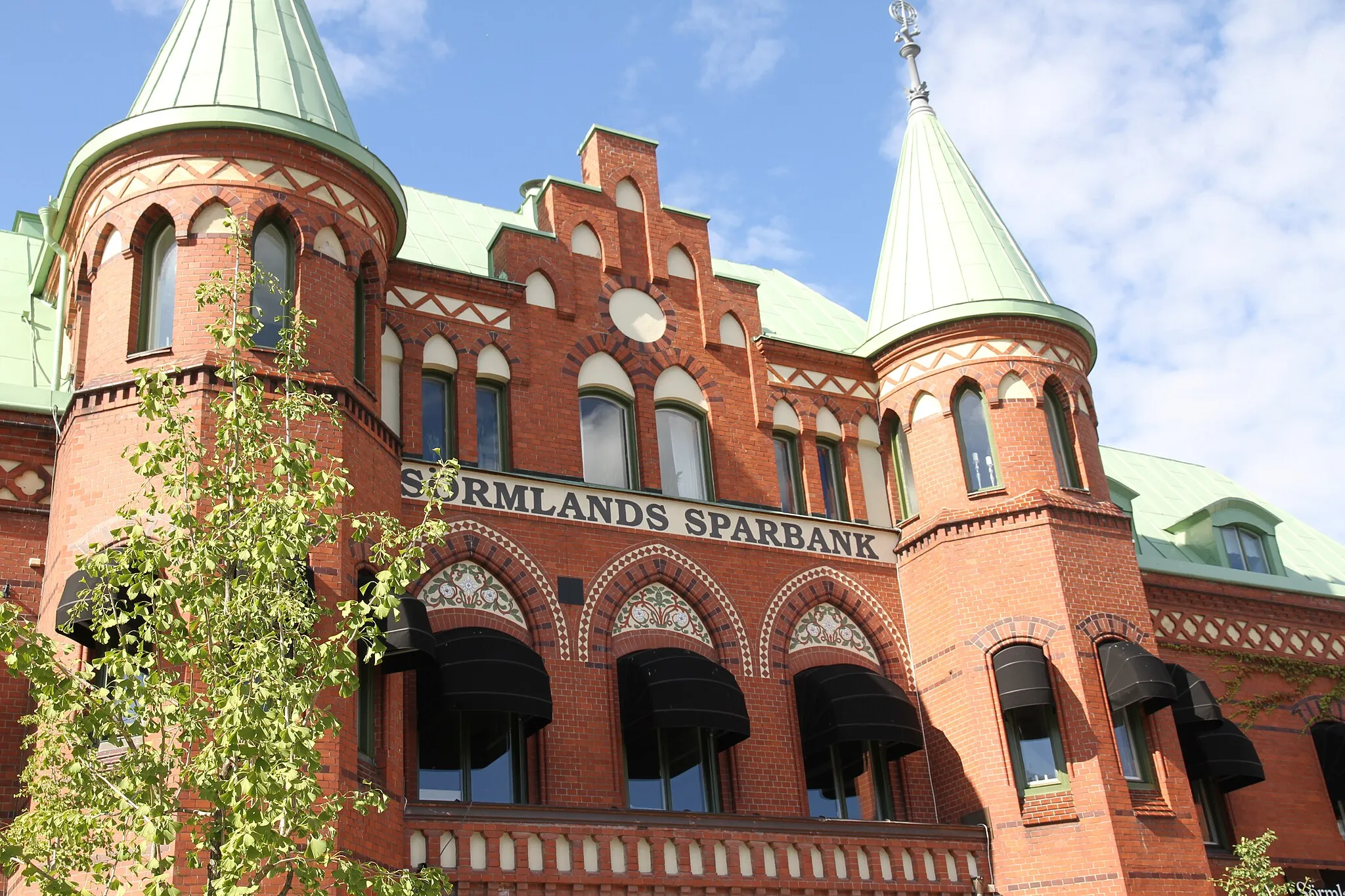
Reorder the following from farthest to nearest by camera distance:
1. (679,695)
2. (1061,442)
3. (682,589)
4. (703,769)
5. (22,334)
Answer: (1061,442)
(682,589)
(22,334)
(703,769)
(679,695)

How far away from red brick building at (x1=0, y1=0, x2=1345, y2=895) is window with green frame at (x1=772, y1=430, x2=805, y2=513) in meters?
0.05

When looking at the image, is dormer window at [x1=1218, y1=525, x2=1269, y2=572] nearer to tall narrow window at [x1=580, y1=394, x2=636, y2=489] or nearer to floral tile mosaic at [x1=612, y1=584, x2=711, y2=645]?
floral tile mosaic at [x1=612, y1=584, x2=711, y2=645]

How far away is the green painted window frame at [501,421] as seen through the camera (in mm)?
21141

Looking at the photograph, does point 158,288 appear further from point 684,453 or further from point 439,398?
point 684,453

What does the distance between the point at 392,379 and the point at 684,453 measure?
184 inches

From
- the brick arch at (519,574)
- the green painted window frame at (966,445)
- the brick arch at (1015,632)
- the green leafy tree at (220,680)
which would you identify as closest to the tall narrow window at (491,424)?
the brick arch at (519,574)

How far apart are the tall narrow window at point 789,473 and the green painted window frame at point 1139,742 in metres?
5.62

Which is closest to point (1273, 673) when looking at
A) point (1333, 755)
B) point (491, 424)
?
point (1333, 755)

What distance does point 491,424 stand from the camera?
848 inches

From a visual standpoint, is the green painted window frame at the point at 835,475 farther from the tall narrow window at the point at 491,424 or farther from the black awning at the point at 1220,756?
the black awning at the point at 1220,756

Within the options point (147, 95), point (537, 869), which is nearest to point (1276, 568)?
→ point (537, 869)

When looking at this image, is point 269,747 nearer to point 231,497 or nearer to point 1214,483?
point 231,497

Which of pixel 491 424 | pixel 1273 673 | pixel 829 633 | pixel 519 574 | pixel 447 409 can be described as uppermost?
pixel 447 409

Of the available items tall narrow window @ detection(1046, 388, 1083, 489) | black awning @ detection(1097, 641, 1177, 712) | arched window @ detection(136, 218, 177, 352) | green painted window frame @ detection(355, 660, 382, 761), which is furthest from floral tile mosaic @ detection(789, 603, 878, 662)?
arched window @ detection(136, 218, 177, 352)
